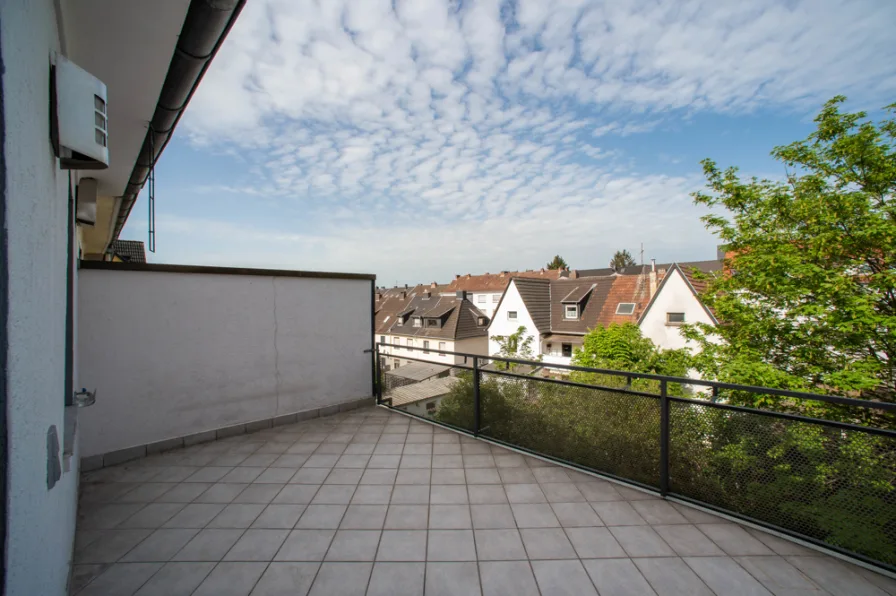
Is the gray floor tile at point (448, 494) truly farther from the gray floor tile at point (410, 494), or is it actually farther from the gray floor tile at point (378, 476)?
the gray floor tile at point (378, 476)

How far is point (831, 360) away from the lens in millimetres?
6344

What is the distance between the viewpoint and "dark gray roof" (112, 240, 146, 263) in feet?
29.3

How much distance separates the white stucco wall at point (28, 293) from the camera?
2.37ft

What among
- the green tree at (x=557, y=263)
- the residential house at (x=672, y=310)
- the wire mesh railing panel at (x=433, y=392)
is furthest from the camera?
the green tree at (x=557, y=263)

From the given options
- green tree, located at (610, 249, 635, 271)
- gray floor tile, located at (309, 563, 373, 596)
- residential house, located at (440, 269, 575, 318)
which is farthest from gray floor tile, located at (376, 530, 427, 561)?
green tree, located at (610, 249, 635, 271)

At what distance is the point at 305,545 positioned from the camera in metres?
2.30

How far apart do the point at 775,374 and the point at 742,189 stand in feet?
12.0

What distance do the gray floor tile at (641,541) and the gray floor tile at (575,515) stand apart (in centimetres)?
14

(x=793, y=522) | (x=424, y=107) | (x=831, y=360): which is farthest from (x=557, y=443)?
(x=831, y=360)

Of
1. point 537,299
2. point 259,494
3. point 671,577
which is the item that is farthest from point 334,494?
point 537,299

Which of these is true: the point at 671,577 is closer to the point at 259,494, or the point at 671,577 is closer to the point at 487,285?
the point at 259,494

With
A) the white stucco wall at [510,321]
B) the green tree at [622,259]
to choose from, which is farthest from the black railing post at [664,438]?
the green tree at [622,259]

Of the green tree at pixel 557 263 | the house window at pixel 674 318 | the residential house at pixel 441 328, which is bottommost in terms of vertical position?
the residential house at pixel 441 328

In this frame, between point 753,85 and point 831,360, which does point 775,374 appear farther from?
point 753,85
